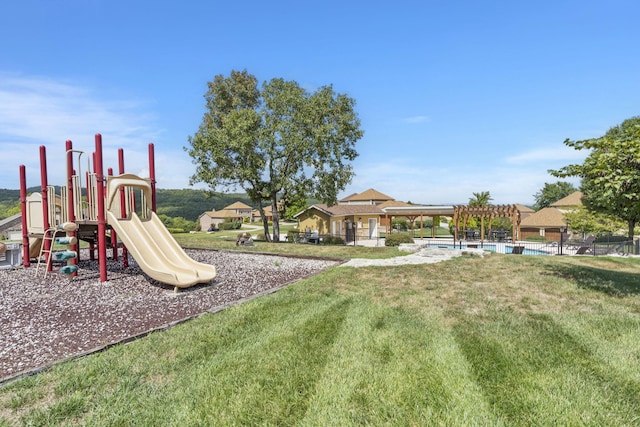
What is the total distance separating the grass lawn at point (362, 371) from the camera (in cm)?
292

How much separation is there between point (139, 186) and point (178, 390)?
764 centimetres

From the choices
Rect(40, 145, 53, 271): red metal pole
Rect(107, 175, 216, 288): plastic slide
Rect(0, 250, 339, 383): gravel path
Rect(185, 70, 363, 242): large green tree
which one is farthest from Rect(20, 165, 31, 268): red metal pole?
Rect(185, 70, 363, 242): large green tree

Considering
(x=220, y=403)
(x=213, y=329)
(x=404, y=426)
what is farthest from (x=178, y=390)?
(x=404, y=426)

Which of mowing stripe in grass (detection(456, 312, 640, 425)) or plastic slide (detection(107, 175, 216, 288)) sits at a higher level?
plastic slide (detection(107, 175, 216, 288))

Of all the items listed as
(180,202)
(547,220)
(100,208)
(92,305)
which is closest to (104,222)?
(100,208)

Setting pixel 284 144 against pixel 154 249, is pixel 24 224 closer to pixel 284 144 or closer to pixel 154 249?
pixel 154 249

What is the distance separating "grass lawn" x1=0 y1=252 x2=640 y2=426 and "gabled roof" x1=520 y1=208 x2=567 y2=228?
106 ft

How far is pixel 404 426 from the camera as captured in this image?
273 centimetres

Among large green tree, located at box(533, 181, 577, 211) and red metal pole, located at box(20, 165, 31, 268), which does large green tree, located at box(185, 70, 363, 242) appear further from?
large green tree, located at box(533, 181, 577, 211)

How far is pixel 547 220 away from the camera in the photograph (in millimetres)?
34562

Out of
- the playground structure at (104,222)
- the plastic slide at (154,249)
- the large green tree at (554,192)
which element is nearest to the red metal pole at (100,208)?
the playground structure at (104,222)

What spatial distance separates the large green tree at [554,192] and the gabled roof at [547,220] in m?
31.8

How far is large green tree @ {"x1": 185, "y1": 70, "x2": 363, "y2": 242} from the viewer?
19.1m

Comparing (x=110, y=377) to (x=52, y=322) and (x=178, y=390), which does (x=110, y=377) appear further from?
(x=52, y=322)
